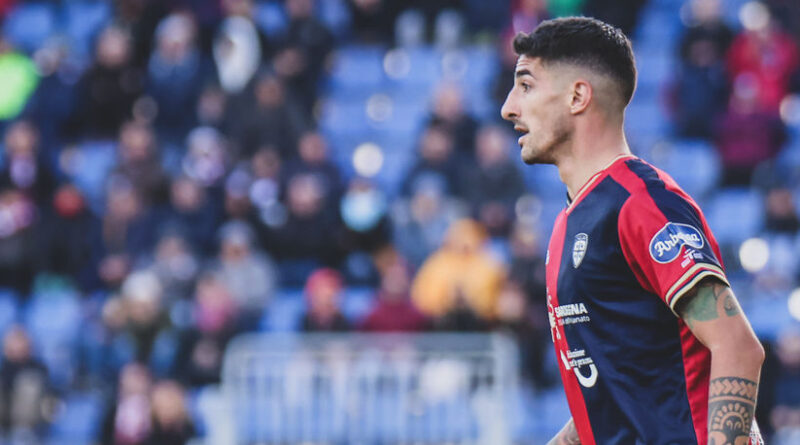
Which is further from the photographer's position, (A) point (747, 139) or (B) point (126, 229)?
(B) point (126, 229)

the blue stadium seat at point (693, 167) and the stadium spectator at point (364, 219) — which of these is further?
the blue stadium seat at point (693, 167)

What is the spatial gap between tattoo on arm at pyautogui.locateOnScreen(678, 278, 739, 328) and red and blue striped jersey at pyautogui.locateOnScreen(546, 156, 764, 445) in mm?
32

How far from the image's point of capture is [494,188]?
13.6 meters

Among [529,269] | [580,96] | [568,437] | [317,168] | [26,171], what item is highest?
[26,171]

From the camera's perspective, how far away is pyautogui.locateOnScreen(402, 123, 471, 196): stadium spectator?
13.8 meters

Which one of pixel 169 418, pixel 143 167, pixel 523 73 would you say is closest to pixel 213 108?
pixel 143 167

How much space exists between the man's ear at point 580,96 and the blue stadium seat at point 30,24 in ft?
50.7

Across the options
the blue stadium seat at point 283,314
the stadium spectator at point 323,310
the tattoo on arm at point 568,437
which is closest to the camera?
the tattoo on arm at point 568,437

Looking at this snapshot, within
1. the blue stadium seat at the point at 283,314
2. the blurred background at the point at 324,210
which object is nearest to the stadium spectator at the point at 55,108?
the blurred background at the point at 324,210

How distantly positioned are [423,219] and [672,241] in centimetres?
1004

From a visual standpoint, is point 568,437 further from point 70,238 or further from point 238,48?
point 238,48

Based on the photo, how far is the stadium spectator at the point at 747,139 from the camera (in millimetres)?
14102

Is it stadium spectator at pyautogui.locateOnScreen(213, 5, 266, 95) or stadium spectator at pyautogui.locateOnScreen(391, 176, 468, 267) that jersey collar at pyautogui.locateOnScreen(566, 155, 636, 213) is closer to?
stadium spectator at pyautogui.locateOnScreen(391, 176, 468, 267)

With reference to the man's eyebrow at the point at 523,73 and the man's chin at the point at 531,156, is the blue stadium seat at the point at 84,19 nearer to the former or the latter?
the man's eyebrow at the point at 523,73
